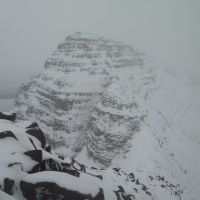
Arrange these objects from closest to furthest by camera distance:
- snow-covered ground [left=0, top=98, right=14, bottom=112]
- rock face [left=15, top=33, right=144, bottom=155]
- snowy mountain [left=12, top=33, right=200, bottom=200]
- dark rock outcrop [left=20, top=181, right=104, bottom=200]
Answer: dark rock outcrop [left=20, top=181, right=104, bottom=200] → snowy mountain [left=12, top=33, right=200, bottom=200] → rock face [left=15, top=33, right=144, bottom=155] → snow-covered ground [left=0, top=98, right=14, bottom=112]

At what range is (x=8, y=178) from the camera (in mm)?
8070

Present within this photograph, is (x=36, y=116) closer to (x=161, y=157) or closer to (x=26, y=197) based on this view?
(x=161, y=157)

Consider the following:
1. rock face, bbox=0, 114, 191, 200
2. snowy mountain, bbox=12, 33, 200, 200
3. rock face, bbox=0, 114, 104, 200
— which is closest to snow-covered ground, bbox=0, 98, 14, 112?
snowy mountain, bbox=12, 33, 200, 200

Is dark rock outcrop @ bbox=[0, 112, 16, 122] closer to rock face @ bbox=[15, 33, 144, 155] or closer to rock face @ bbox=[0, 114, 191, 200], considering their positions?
rock face @ bbox=[0, 114, 191, 200]

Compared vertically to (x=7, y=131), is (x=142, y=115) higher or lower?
lower

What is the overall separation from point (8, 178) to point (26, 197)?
79cm

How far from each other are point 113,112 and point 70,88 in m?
22.6

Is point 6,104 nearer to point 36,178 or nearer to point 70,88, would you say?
point 70,88

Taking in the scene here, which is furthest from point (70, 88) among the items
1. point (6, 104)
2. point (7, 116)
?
point (7, 116)

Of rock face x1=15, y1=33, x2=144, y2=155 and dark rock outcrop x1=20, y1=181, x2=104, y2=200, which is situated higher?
dark rock outcrop x1=20, y1=181, x2=104, y2=200

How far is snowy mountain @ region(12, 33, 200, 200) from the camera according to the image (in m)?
66.4

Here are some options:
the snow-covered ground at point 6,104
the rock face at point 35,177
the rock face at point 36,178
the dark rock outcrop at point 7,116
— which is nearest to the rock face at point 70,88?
the snow-covered ground at point 6,104

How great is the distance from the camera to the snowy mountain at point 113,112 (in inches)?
2613

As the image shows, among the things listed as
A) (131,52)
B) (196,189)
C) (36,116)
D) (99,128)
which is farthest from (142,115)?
(131,52)
